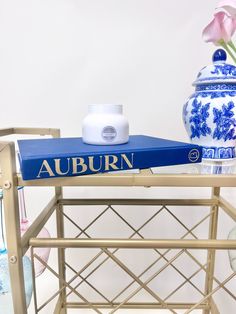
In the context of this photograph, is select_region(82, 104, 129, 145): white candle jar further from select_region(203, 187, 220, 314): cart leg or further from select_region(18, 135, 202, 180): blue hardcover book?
select_region(203, 187, 220, 314): cart leg


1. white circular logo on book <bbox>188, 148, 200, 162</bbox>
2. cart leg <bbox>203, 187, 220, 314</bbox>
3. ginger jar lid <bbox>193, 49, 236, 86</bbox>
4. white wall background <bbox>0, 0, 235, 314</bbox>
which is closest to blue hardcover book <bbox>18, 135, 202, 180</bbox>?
white circular logo on book <bbox>188, 148, 200, 162</bbox>

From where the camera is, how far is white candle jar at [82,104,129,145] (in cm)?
39

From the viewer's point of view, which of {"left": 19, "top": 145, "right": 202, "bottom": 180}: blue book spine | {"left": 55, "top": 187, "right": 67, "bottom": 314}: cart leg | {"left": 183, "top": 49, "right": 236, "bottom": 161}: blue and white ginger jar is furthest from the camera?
{"left": 55, "top": 187, "right": 67, "bottom": 314}: cart leg

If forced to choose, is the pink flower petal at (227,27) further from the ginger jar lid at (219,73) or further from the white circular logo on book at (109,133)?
the white circular logo on book at (109,133)

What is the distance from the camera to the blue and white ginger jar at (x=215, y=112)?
1.36 ft

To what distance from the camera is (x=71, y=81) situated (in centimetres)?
74

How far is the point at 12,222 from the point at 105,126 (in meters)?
0.17

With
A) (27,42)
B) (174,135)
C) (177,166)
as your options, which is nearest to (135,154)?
(177,166)

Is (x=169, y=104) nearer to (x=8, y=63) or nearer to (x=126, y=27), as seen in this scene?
(x=126, y=27)

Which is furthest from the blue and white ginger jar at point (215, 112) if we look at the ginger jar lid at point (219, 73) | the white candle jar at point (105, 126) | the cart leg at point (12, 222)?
the cart leg at point (12, 222)

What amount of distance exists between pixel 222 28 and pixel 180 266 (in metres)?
0.68

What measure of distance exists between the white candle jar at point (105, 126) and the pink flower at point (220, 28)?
0.21m

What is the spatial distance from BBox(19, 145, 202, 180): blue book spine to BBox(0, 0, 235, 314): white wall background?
406 millimetres

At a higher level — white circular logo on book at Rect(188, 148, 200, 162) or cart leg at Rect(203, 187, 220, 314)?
white circular logo on book at Rect(188, 148, 200, 162)
